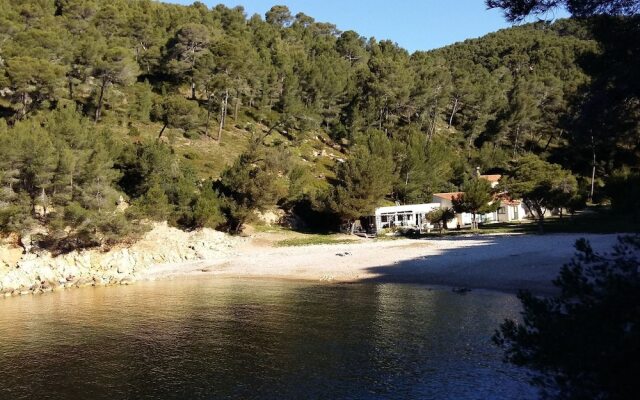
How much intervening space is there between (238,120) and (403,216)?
31410 millimetres

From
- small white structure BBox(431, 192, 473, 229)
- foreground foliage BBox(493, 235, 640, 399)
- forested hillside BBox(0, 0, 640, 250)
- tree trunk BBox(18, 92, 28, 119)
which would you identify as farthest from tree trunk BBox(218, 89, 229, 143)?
foreground foliage BBox(493, 235, 640, 399)

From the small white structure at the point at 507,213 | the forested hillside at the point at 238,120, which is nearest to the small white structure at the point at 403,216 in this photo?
the forested hillside at the point at 238,120

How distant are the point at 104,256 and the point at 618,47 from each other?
38.0 metres

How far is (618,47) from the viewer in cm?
1048

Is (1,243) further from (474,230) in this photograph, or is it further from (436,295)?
(474,230)

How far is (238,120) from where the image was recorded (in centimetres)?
7400

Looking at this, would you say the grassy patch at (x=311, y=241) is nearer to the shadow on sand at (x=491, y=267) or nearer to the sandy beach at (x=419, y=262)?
the sandy beach at (x=419, y=262)

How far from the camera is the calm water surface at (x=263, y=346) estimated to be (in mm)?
14766

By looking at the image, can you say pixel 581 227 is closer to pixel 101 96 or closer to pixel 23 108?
pixel 101 96

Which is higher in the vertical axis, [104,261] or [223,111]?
[223,111]

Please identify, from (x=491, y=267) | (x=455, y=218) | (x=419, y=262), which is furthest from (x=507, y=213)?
(x=491, y=267)

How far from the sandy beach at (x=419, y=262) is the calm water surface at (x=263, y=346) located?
291 cm

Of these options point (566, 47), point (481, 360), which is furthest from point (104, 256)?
point (566, 47)

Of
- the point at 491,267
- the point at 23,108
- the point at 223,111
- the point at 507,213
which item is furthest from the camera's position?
the point at 223,111
